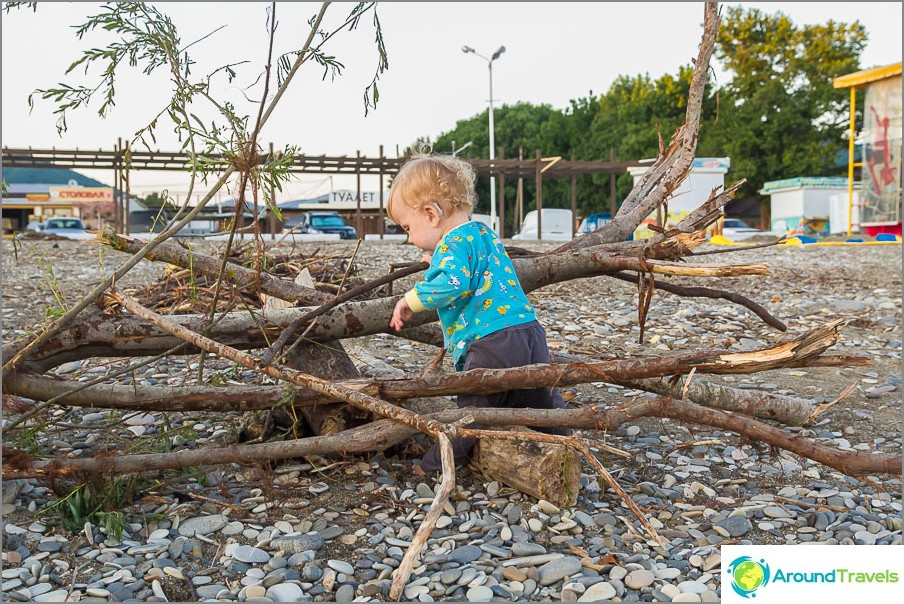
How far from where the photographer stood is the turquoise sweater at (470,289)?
3.27 metres

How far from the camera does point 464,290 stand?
332cm

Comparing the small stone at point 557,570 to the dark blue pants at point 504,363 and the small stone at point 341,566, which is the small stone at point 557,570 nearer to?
the small stone at point 341,566

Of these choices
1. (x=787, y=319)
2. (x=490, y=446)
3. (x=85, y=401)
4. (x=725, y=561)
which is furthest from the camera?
(x=787, y=319)

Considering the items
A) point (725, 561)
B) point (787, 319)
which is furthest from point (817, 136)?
point (725, 561)

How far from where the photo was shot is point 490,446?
321 centimetres

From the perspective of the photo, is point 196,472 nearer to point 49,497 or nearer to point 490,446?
point 49,497

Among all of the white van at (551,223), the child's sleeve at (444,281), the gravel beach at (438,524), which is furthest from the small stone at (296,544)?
the white van at (551,223)

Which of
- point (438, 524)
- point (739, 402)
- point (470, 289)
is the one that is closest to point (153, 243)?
point (470, 289)

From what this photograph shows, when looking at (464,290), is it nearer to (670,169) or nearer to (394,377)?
(394,377)

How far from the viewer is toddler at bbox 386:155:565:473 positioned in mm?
3312

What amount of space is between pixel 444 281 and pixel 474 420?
0.64 m

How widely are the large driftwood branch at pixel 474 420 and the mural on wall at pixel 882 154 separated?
18507 mm

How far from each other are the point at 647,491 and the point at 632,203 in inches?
71.1

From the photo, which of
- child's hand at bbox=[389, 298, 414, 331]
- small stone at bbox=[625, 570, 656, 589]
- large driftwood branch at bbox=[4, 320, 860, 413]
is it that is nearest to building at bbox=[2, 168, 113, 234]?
large driftwood branch at bbox=[4, 320, 860, 413]
